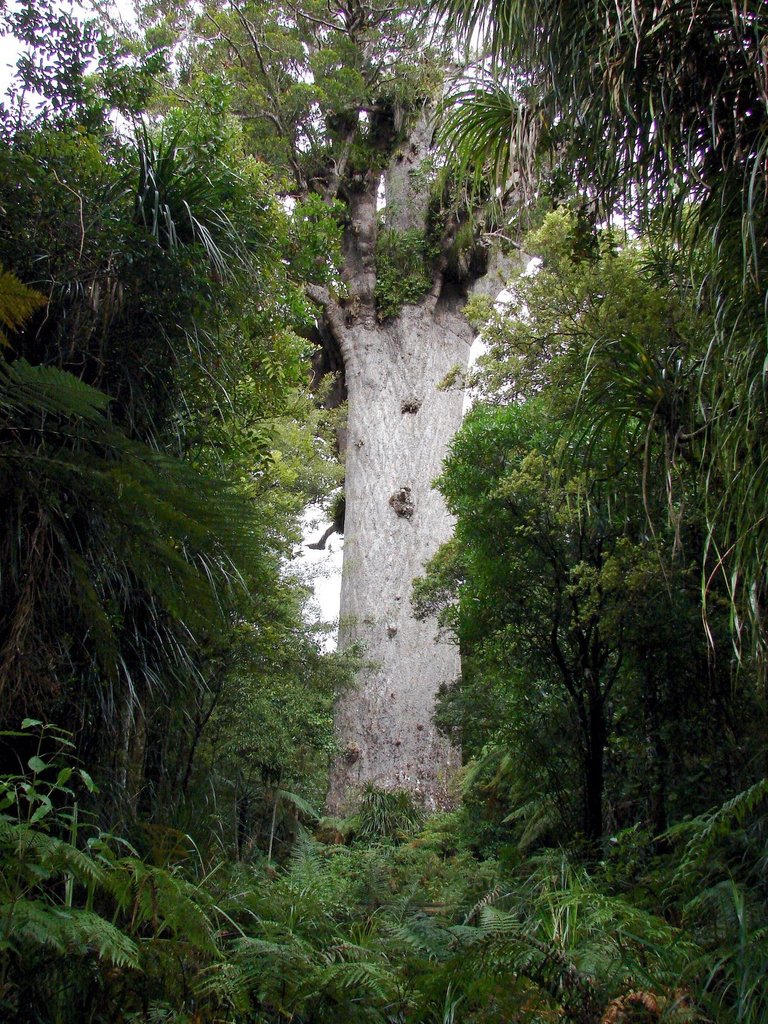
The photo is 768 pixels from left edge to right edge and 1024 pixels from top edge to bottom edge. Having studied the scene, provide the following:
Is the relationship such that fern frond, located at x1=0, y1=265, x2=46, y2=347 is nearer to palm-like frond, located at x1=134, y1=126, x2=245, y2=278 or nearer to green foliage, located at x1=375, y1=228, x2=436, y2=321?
palm-like frond, located at x1=134, y1=126, x2=245, y2=278

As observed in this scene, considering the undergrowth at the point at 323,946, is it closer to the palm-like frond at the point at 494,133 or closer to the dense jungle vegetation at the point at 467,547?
the dense jungle vegetation at the point at 467,547

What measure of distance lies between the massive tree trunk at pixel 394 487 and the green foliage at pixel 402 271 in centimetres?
12

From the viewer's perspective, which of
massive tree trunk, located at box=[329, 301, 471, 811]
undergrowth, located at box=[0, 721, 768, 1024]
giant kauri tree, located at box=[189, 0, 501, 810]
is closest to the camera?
undergrowth, located at box=[0, 721, 768, 1024]

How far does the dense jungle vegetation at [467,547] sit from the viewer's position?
2637mm

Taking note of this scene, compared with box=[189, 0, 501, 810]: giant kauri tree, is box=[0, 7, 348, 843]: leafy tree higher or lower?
lower

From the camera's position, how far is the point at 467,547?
728cm

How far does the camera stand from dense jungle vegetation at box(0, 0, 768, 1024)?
2.64 m

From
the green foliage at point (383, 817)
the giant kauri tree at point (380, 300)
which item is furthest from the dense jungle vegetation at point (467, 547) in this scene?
the giant kauri tree at point (380, 300)

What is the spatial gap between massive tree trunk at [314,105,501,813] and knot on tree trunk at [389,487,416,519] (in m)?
0.02

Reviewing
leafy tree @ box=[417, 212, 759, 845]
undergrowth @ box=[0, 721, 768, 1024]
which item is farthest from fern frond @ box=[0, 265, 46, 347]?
leafy tree @ box=[417, 212, 759, 845]

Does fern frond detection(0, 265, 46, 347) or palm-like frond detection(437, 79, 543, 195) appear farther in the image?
palm-like frond detection(437, 79, 543, 195)

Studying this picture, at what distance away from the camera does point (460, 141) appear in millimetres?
4578

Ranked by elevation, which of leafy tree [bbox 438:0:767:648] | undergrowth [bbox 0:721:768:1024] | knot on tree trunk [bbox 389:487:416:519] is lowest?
undergrowth [bbox 0:721:768:1024]

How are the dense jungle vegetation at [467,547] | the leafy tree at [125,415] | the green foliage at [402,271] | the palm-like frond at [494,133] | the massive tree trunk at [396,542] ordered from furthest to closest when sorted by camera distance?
1. the green foliage at [402,271]
2. the massive tree trunk at [396,542]
3. the palm-like frond at [494,133]
4. the leafy tree at [125,415]
5. the dense jungle vegetation at [467,547]
